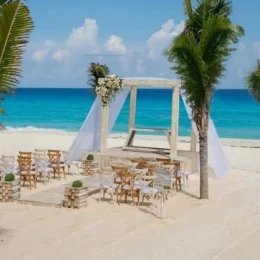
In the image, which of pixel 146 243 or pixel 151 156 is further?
pixel 151 156

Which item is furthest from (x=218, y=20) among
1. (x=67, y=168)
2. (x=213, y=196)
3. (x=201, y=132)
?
(x=67, y=168)

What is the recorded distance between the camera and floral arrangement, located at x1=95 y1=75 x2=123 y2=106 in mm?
15000

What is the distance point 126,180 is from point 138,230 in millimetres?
2452

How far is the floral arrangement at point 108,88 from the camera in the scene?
15.0 metres

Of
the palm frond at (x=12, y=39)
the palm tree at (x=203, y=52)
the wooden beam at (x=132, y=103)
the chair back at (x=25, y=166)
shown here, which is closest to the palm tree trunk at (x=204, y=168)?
the palm tree at (x=203, y=52)

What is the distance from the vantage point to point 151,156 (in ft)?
49.4

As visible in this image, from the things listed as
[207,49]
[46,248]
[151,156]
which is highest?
[207,49]

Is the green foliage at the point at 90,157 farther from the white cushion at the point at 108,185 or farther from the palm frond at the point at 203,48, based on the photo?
the palm frond at the point at 203,48

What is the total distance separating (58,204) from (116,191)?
1.66m

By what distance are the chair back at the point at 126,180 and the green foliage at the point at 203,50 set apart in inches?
80.7

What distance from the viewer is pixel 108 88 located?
15.1 m

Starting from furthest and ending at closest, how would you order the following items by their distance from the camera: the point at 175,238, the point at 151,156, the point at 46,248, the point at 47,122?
the point at 47,122 → the point at 151,156 → the point at 175,238 → the point at 46,248

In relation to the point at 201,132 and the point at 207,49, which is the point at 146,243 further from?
the point at 207,49

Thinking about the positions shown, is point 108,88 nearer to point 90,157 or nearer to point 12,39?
point 90,157
